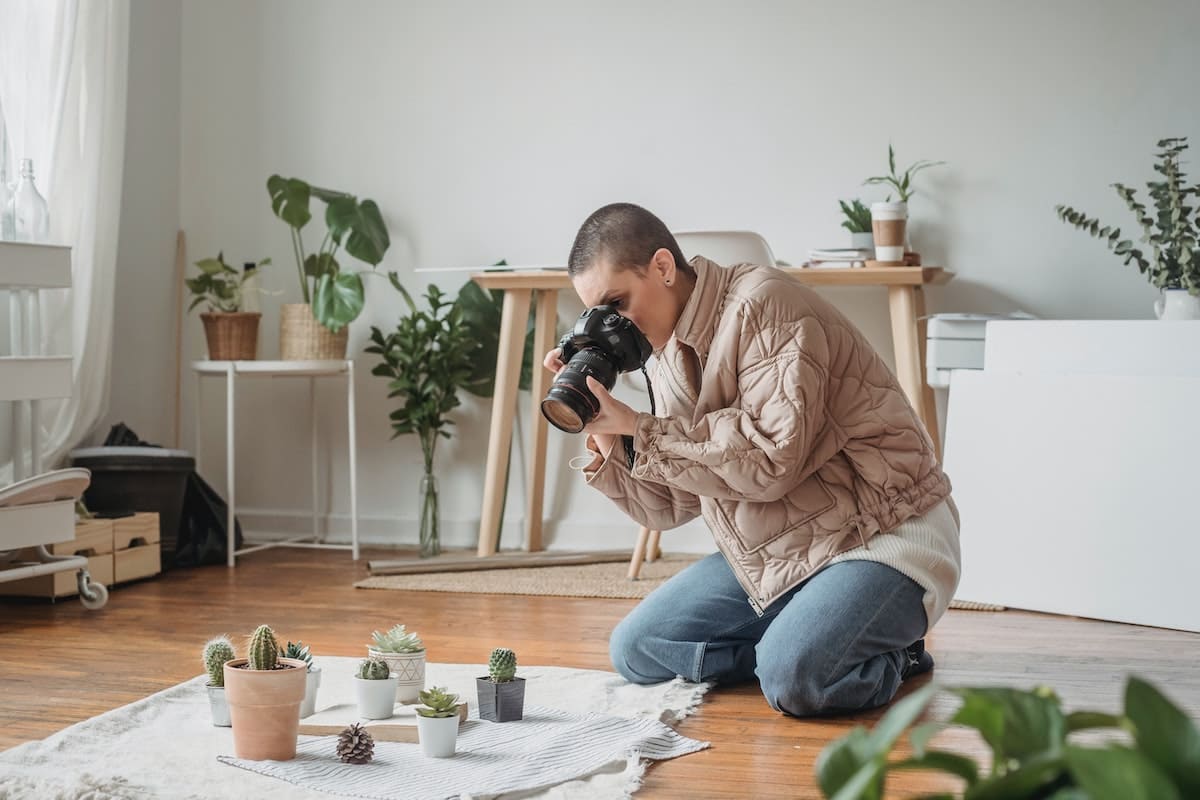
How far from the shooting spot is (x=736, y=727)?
174cm

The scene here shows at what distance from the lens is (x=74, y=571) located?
9.43ft

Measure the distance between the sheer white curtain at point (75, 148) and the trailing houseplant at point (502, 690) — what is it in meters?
1.90

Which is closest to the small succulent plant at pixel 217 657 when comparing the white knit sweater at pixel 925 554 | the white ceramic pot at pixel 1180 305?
the white knit sweater at pixel 925 554

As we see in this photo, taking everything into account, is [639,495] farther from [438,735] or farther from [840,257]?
[840,257]

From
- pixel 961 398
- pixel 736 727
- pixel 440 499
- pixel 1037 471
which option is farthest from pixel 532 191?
pixel 736 727

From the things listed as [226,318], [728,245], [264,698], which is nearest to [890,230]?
[728,245]

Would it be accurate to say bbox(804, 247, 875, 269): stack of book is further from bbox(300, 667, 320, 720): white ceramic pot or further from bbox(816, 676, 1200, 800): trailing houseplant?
bbox(816, 676, 1200, 800): trailing houseplant

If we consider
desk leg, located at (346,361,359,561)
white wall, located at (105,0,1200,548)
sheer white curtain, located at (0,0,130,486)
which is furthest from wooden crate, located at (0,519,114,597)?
white wall, located at (105,0,1200,548)

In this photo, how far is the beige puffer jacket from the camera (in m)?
1.71

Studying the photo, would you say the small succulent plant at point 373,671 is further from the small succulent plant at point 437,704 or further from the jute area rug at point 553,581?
the jute area rug at point 553,581

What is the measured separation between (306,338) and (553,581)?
1.02 meters

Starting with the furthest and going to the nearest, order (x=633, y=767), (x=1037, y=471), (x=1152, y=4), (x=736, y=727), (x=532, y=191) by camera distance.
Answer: (x=532, y=191), (x=1152, y=4), (x=1037, y=471), (x=736, y=727), (x=633, y=767)

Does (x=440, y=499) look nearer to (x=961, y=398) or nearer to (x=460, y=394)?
(x=460, y=394)

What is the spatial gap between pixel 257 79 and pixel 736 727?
2846mm
